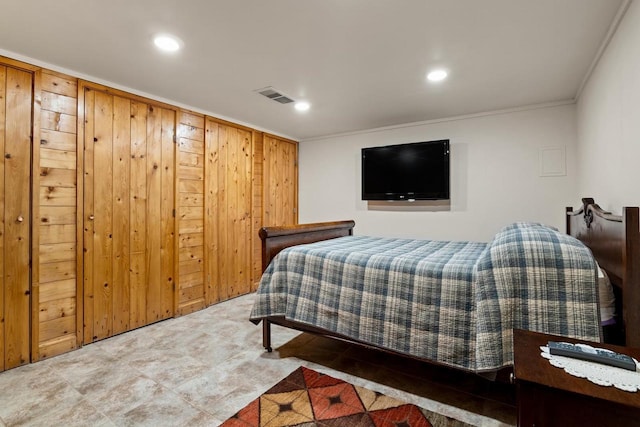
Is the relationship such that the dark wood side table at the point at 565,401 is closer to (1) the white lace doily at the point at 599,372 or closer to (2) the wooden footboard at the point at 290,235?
(1) the white lace doily at the point at 599,372

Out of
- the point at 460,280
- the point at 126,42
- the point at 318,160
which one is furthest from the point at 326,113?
the point at 460,280

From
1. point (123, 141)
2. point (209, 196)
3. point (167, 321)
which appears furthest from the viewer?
point (209, 196)

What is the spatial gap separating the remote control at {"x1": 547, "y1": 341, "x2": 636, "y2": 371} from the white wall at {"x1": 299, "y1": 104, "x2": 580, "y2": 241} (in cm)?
279

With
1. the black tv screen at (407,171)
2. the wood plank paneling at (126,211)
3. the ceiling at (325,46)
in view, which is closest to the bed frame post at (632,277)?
the ceiling at (325,46)

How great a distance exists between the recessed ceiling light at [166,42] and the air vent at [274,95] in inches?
36.2

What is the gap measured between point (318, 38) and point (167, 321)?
3024 mm

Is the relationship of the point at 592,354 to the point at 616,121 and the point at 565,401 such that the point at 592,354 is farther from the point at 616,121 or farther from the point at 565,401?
the point at 616,121

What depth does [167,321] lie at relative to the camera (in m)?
3.25

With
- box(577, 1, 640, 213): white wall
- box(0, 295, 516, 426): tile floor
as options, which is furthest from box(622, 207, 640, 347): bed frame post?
box(0, 295, 516, 426): tile floor

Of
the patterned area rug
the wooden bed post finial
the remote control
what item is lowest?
the patterned area rug

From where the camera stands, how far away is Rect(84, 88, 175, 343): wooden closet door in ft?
8.96

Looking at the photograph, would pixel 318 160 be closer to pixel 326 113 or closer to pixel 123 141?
pixel 326 113

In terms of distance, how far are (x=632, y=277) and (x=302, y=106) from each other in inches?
120

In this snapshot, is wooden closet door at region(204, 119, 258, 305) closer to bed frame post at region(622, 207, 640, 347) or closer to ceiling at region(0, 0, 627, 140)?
ceiling at region(0, 0, 627, 140)
